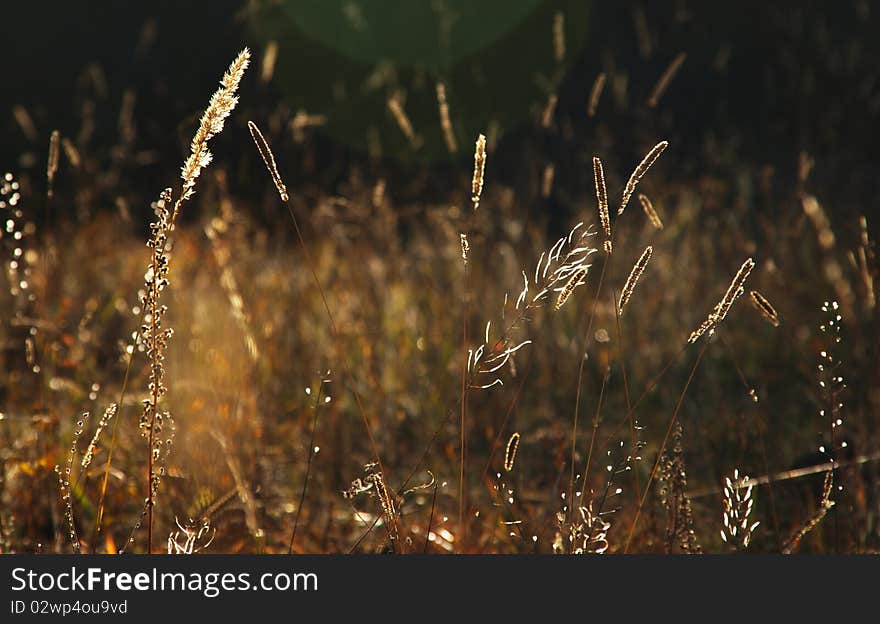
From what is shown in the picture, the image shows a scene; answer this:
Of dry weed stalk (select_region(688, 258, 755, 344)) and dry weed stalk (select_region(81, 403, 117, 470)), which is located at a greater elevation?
dry weed stalk (select_region(688, 258, 755, 344))

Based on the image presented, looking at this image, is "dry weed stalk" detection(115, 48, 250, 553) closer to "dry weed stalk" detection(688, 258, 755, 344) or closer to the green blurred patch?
"dry weed stalk" detection(688, 258, 755, 344)

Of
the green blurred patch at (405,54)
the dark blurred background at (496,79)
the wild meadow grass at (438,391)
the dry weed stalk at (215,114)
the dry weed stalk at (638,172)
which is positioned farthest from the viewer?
the green blurred patch at (405,54)

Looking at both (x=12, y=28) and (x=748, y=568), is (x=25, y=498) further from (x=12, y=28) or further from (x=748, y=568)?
(x=12, y=28)

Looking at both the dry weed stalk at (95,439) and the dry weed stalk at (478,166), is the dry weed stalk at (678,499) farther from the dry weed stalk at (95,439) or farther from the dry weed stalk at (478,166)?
the dry weed stalk at (95,439)

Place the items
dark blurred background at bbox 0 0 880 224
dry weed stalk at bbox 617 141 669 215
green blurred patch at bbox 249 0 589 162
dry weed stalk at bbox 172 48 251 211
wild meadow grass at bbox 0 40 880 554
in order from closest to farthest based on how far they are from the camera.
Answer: dry weed stalk at bbox 172 48 251 211
dry weed stalk at bbox 617 141 669 215
wild meadow grass at bbox 0 40 880 554
dark blurred background at bbox 0 0 880 224
green blurred patch at bbox 249 0 589 162

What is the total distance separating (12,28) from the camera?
30.6 ft

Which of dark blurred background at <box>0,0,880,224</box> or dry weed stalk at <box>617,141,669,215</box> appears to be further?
dark blurred background at <box>0,0,880,224</box>

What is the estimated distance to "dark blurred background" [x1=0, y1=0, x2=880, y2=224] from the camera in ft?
12.7

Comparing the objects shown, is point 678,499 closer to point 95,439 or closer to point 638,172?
point 638,172

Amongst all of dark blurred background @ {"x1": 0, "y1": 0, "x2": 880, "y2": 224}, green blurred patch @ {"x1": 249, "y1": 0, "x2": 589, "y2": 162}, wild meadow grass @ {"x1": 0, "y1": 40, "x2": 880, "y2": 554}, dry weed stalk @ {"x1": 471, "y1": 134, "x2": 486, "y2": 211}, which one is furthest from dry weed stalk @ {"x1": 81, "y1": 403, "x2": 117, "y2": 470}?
green blurred patch @ {"x1": 249, "y1": 0, "x2": 589, "y2": 162}

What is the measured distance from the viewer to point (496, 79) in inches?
259

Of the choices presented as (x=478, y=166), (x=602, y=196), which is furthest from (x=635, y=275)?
(x=478, y=166)

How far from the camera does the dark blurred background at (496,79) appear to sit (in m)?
3.86

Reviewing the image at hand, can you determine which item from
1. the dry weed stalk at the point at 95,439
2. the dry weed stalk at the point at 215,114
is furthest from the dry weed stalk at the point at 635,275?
the dry weed stalk at the point at 95,439
